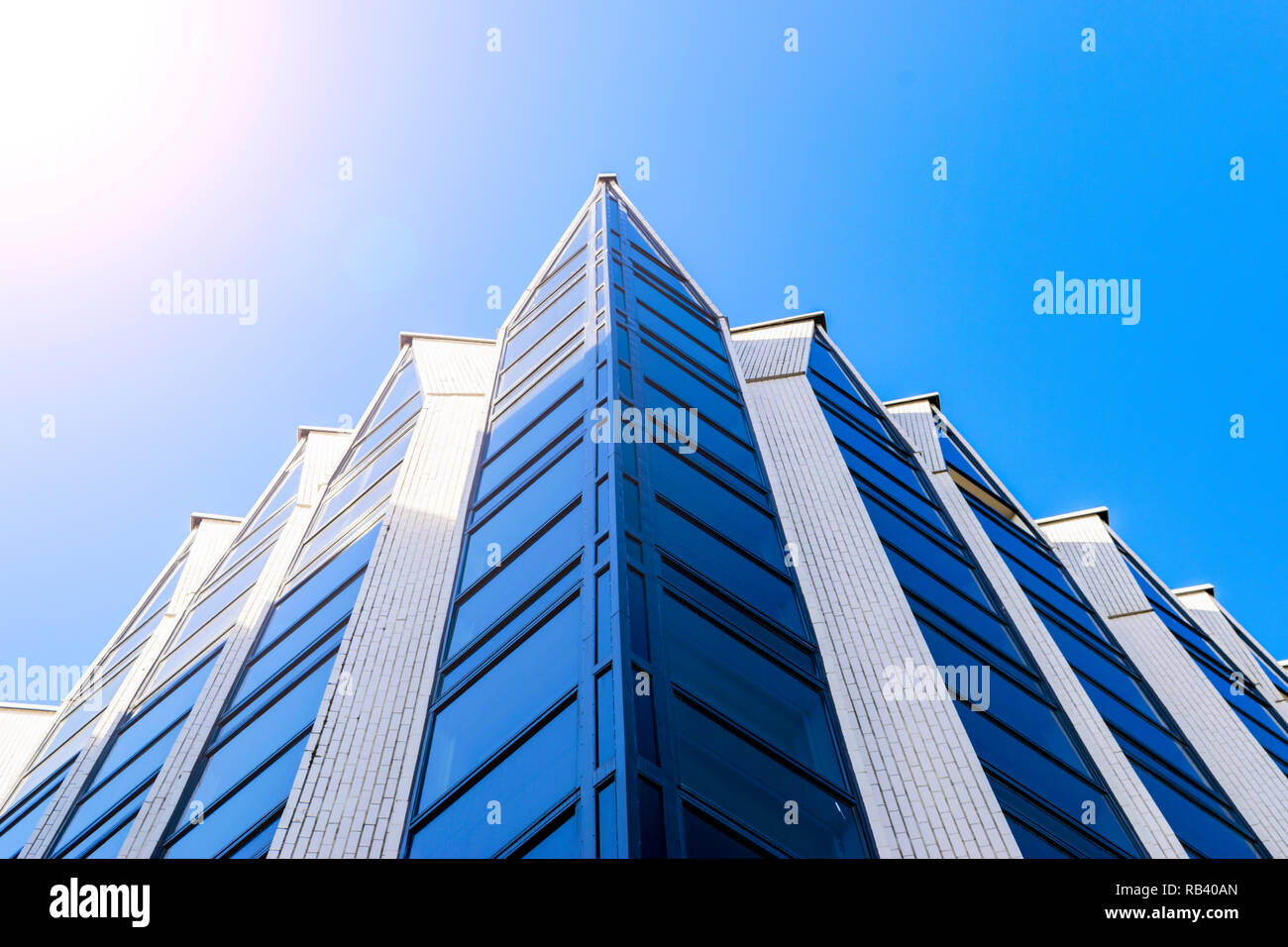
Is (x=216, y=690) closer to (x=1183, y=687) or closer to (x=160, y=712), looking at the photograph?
(x=160, y=712)

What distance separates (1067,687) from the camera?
1262 centimetres

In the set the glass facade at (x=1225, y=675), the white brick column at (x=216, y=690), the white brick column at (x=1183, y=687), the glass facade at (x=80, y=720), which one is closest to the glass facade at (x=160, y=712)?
the white brick column at (x=216, y=690)

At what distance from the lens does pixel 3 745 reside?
2458 cm

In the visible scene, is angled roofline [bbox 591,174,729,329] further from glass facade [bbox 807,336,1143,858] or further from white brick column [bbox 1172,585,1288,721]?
white brick column [bbox 1172,585,1288,721]

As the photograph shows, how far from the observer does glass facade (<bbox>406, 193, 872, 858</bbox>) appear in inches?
263

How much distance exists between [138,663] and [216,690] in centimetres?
741

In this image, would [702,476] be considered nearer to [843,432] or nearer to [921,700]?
[921,700]

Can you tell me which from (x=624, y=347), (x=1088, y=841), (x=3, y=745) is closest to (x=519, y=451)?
(x=624, y=347)

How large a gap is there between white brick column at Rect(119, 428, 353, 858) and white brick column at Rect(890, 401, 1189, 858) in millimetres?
8971

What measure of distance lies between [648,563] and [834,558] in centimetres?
367

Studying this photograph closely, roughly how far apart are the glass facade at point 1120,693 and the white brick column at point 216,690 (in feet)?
34.0

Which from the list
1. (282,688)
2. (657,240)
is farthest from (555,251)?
(282,688)

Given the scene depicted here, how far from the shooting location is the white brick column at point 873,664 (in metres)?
7.96
